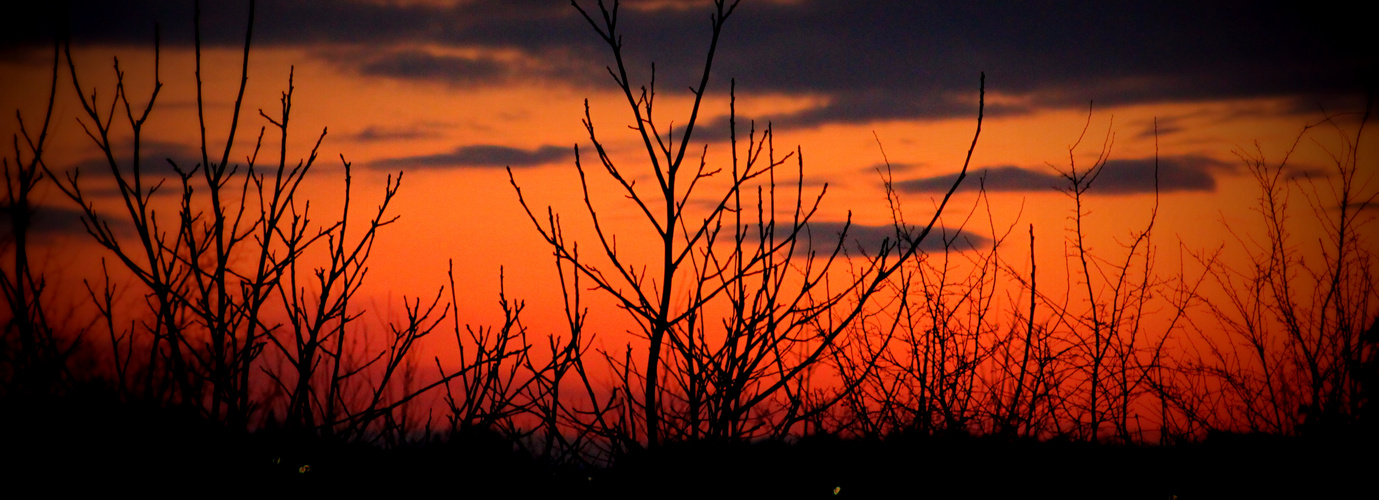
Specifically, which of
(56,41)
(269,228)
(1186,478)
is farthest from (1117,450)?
(56,41)

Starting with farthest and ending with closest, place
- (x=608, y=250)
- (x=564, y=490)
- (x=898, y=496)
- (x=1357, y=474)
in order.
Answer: (x=898, y=496) → (x=1357, y=474) → (x=564, y=490) → (x=608, y=250)

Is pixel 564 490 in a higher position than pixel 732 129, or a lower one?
lower

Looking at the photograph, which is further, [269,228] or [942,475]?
[942,475]

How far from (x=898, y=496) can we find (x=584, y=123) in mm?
4639

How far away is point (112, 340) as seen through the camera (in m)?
3.07

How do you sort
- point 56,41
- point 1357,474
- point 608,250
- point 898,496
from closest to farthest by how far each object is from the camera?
1. point 56,41
2. point 608,250
3. point 1357,474
4. point 898,496

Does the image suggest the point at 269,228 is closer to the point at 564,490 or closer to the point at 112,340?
the point at 112,340

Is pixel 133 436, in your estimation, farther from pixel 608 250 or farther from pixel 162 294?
pixel 608 250

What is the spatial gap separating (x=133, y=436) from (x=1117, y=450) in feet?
21.5

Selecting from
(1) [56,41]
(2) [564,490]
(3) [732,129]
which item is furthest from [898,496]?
(1) [56,41]

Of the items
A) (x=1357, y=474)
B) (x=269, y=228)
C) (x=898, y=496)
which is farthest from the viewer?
(x=898, y=496)

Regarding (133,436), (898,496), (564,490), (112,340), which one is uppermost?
(112,340)

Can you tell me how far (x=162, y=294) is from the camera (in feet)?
8.72

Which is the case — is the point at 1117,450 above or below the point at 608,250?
below
